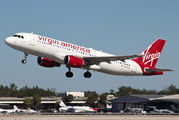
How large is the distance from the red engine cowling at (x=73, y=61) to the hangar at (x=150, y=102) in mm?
47098

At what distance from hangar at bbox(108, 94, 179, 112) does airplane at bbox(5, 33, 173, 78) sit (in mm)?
34712

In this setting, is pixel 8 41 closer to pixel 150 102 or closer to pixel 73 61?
pixel 73 61

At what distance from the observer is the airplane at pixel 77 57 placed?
41062 mm

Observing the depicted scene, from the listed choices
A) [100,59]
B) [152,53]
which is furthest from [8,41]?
[152,53]

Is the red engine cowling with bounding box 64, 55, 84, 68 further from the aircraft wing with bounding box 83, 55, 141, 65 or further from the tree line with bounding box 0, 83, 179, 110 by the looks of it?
the tree line with bounding box 0, 83, 179, 110

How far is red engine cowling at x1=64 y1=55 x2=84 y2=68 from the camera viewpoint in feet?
140

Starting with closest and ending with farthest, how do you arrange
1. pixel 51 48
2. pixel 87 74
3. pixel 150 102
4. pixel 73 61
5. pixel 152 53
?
1. pixel 51 48
2. pixel 73 61
3. pixel 87 74
4. pixel 152 53
5. pixel 150 102

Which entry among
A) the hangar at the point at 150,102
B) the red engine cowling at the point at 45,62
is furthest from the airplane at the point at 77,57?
the hangar at the point at 150,102

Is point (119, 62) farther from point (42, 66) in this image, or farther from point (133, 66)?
point (42, 66)

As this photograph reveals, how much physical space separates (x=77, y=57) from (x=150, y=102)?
168 feet

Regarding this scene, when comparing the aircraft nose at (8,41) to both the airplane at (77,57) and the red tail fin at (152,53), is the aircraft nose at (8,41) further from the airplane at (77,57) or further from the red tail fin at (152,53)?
the red tail fin at (152,53)

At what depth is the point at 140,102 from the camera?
294 feet

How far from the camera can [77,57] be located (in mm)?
43844

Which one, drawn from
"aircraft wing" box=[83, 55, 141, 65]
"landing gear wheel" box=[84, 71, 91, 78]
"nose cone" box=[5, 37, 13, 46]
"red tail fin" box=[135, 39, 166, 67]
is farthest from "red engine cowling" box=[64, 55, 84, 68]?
"red tail fin" box=[135, 39, 166, 67]
